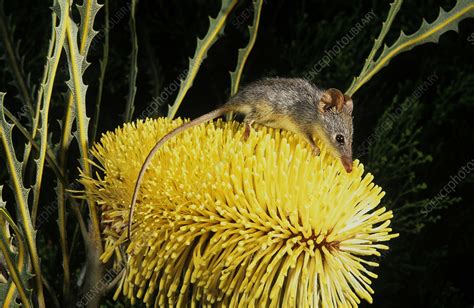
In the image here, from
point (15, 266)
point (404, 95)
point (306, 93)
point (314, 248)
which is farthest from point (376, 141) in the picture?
point (15, 266)

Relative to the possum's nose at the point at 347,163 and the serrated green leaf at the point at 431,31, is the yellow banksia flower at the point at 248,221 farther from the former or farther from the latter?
the serrated green leaf at the point at 431,31

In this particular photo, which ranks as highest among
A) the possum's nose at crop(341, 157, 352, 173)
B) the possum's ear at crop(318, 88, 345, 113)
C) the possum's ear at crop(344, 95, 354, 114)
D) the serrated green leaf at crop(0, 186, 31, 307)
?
the possum's ear at crop(344, 95, 354, 114)

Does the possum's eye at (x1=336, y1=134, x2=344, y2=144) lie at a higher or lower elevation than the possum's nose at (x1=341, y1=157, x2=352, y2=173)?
higher

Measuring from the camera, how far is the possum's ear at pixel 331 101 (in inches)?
23.9

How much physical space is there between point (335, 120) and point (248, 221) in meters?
0.19

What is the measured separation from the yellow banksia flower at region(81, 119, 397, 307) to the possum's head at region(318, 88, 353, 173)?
0.11 ft

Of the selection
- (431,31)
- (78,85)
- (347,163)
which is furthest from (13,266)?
(431,31)

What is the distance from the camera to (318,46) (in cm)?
108

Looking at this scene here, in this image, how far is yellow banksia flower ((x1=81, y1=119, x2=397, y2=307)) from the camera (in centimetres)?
50

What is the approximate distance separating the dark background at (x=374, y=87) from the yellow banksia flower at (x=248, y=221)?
382mm

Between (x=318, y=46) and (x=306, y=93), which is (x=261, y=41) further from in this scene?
(x=306, y=93)

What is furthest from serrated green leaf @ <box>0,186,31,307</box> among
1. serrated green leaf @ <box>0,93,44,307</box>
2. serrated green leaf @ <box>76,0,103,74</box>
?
serrated green leaf @ <box>76,0,103,74</box>

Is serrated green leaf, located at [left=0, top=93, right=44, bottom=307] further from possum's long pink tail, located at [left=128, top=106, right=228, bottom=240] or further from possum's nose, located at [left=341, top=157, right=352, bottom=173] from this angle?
possum's nose, located at [left=341, top=157, right=352, bottom=173]

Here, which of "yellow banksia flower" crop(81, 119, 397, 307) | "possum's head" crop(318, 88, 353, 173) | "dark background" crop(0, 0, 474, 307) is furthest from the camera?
"dark background" crop(0, 0, 474, 307)
